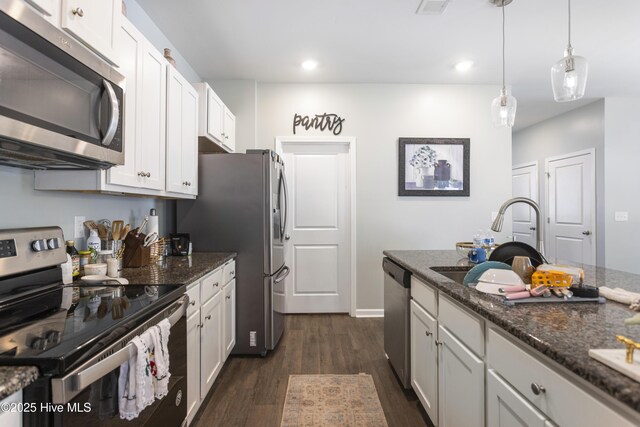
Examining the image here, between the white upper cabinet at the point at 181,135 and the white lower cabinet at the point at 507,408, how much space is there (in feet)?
6.51

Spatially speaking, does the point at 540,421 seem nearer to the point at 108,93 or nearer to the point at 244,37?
the point at 108,93

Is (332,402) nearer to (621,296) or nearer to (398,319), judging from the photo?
(398,319)

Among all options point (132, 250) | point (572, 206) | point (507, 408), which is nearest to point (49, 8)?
point (132, 250)

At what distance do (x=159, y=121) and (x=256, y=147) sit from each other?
5.69 feet

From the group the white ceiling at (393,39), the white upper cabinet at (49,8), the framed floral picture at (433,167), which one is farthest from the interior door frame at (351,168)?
the white upper cabinet at (49,8)

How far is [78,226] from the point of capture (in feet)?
5.67

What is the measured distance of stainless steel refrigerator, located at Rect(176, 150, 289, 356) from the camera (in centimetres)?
262

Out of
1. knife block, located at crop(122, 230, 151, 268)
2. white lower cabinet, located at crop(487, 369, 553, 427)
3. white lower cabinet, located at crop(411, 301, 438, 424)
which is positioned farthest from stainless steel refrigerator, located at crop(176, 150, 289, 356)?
white lower cabinet, located at crop(487, 369, 553, 427)

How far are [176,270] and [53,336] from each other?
39.3 inches

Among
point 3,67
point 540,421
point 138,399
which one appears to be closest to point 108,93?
point 3,67

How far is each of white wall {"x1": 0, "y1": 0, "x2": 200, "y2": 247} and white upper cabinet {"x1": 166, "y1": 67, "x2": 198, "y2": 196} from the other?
354mm

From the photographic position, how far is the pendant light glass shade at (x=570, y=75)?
67.6 inches

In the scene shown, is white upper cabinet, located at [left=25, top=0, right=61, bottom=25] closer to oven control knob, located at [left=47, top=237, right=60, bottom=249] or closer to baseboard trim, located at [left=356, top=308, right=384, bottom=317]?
oven control knob, located at [left=47, top=237, right=60, bottom=249]

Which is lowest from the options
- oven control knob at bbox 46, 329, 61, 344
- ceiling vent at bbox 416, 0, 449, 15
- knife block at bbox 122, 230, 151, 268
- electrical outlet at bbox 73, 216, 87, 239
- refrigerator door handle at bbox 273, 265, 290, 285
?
refrigerator door handle at bbox 273, 265, 290, 285
